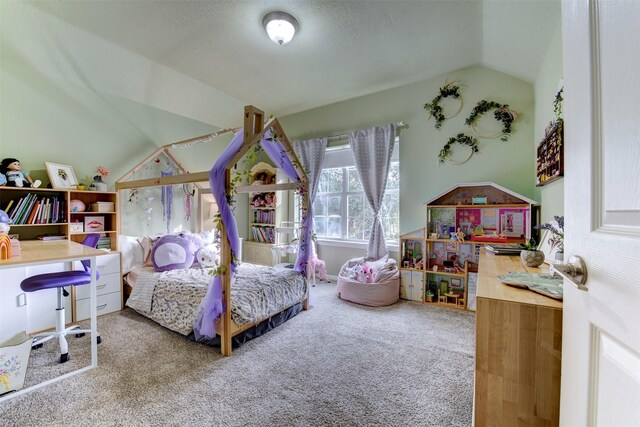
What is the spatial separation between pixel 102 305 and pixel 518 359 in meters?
3.65

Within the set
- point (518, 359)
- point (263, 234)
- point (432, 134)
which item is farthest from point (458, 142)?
point (263, 234)

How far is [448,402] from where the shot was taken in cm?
160

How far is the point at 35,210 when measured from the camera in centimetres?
256

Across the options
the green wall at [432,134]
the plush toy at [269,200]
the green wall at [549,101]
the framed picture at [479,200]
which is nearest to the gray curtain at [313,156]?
the green wall at [432,134]

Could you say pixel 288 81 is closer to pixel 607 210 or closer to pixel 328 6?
pixel 328 6

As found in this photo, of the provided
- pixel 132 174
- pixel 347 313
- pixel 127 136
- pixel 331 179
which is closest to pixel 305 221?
pixel 347 313

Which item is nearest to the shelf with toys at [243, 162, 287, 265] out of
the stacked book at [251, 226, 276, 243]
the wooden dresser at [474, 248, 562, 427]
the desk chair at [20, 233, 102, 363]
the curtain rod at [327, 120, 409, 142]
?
the stacked book at [251, 226, 276, 243]

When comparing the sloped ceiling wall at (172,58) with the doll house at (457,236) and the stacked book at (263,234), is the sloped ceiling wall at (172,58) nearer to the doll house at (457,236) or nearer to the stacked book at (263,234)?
the doll house at (457,236)

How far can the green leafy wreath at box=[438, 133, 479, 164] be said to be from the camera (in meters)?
3.22

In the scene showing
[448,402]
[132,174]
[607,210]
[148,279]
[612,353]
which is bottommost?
[448,402]

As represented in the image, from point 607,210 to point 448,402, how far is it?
1.58 meters

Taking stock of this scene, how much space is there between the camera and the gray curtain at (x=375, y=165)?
3697 mm

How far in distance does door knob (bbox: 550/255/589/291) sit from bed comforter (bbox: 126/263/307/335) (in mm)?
2143

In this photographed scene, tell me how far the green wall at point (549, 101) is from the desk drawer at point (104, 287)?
4.31 m
